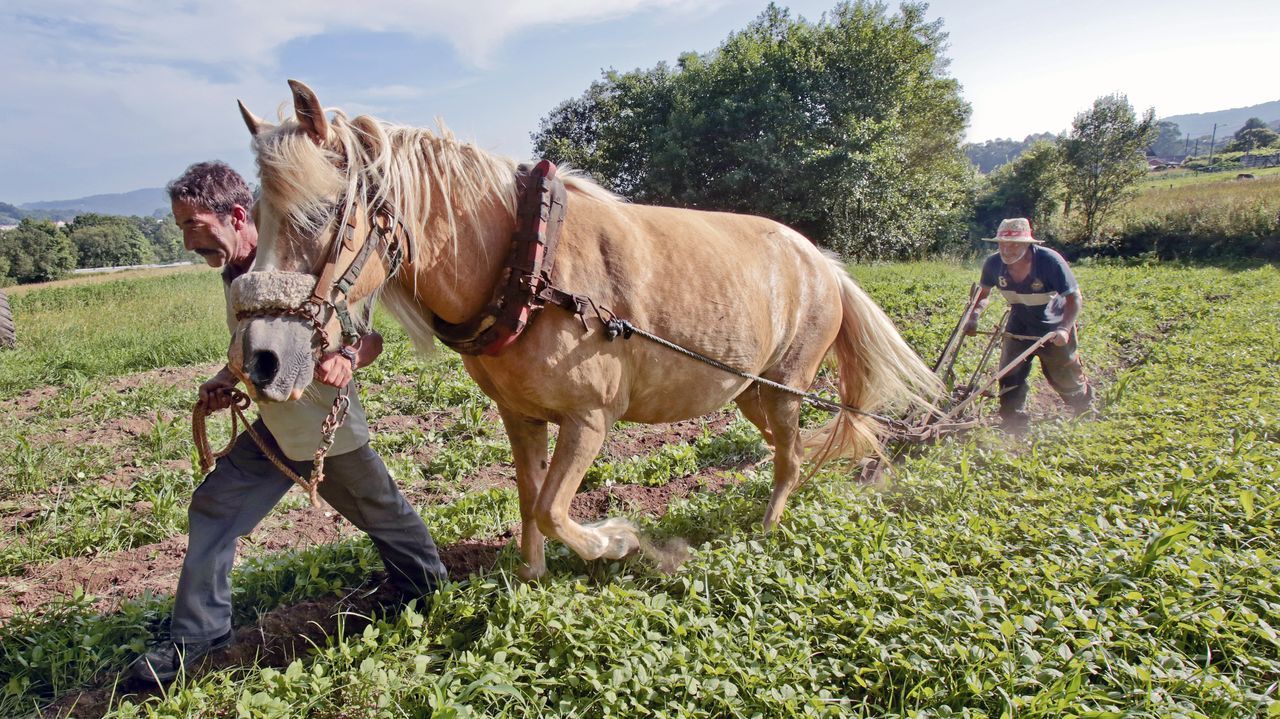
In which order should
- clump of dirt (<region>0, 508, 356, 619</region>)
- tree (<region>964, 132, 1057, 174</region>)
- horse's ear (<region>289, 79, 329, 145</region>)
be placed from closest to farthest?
horse's ear (<region>289, 79, 329, 145</region>) → clump of dirt (<region>0, 508, 356, 619</region>) → tree (<region>964, 132, 1057, 174</region>)

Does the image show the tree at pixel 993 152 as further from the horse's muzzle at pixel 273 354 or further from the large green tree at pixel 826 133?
the horse's muzzle at pixel 273 354

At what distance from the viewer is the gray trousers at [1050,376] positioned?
200 inches

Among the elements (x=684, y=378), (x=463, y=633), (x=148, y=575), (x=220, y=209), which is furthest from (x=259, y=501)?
(x=684, y=378)

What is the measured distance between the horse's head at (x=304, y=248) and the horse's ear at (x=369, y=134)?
0.04 metres

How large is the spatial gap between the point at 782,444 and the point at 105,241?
71884mm

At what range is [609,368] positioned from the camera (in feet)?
8.45

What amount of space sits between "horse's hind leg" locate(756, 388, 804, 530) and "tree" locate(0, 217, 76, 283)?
54.8 m

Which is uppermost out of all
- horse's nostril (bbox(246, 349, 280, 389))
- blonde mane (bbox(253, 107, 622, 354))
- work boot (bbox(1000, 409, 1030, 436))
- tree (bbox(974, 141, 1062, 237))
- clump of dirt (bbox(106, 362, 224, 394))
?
tree (bbox(974, 141, 1062, 237))

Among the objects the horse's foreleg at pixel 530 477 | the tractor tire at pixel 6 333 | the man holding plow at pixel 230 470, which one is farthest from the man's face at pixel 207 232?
the tractor tire at pixel 6 333

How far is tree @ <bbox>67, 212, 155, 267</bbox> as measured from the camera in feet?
183

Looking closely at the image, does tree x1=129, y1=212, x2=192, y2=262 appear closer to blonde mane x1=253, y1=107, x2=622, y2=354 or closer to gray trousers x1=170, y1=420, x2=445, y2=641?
gray trousers x1=170, y1=420, x2=445, y2=641

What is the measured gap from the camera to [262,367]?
1.70 meters

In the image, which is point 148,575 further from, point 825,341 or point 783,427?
point 825,341

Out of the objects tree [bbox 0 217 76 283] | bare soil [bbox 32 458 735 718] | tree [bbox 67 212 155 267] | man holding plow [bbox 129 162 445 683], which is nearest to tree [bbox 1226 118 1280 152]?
bare soil [bbox 32 458 735 718]
